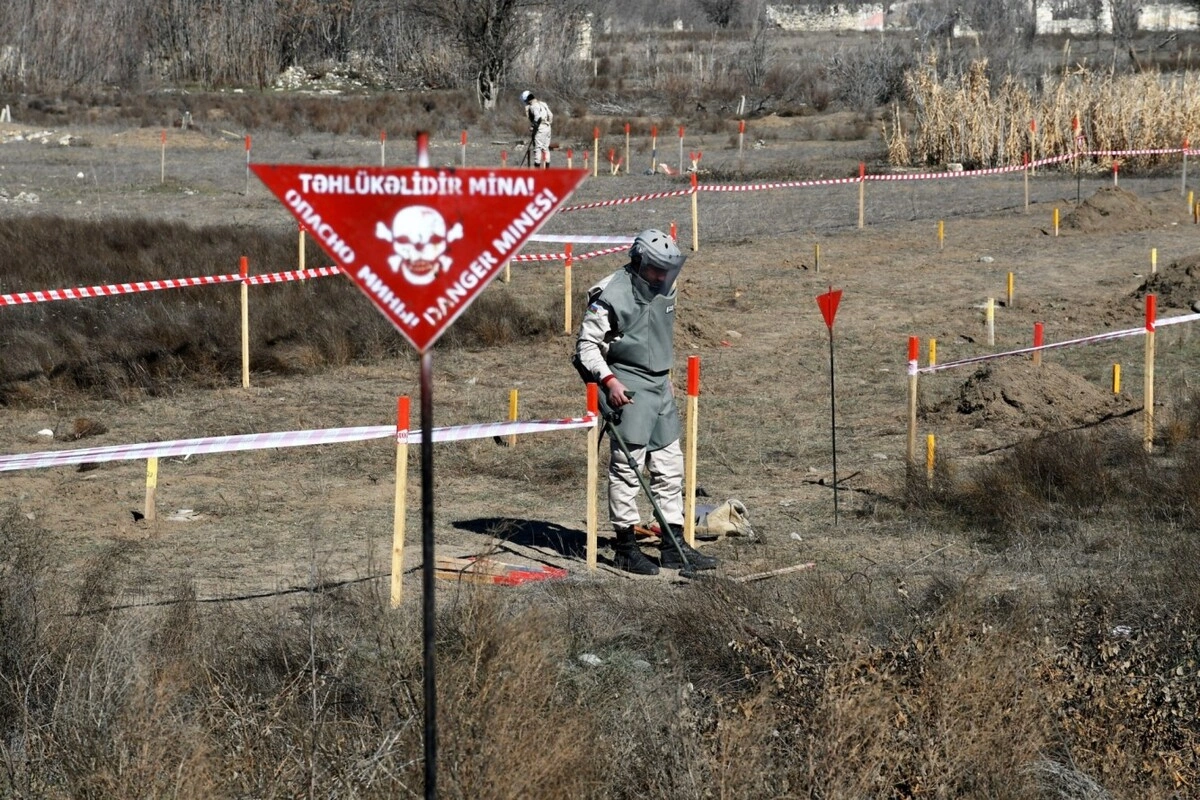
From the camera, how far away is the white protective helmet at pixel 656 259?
27.0 feet

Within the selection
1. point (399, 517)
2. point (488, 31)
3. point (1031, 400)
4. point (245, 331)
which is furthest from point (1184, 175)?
point (488, 31)

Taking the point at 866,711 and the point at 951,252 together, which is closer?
the point at 866,711

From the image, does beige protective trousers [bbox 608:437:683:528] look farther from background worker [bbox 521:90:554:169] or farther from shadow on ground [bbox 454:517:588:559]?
background worker [bbox 521:90:554:169]

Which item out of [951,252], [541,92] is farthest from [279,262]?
[541,92]

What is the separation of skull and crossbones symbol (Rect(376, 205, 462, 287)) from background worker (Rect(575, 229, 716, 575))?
3.66 m

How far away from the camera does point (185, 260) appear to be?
1936 cm

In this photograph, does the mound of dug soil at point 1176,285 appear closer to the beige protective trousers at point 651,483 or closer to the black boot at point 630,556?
the beige protective trousers at point 651,483

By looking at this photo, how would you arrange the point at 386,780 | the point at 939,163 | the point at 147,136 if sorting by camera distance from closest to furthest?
the point at 386,780 → the point at 939,163 → the point at 147,136

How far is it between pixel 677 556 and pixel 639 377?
1032 millimetres

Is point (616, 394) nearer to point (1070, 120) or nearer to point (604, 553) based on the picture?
point (604, 553)

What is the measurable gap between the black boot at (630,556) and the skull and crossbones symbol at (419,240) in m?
4.23

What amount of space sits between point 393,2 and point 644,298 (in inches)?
2181

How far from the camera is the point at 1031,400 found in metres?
12.6

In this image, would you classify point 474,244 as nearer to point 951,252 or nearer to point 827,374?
point 827,374
